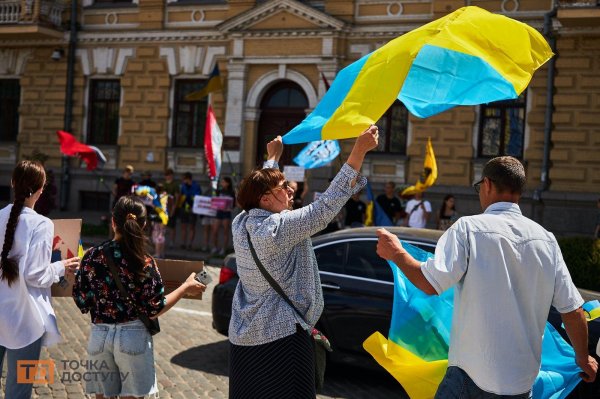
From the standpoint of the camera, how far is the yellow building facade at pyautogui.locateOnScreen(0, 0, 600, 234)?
1905 cm

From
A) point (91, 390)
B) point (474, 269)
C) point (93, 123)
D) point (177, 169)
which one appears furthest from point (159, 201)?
point (474, 269)

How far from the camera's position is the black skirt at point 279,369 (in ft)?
12.7

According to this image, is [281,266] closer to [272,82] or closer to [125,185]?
[125,185]

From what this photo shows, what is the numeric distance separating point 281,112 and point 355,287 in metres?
15.4

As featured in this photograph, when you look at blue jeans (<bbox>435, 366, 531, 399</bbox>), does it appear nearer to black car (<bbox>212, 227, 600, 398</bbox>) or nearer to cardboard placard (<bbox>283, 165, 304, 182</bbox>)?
black car (<bbox>212, 227, 600, 398</bbox>)

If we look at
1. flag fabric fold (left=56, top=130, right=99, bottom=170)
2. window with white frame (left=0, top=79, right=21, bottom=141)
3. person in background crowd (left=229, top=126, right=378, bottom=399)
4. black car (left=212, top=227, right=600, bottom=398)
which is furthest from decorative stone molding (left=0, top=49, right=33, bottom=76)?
person in background crowd (left=229, top=126, right=378, bottom=399)

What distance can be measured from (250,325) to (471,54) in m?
2.03

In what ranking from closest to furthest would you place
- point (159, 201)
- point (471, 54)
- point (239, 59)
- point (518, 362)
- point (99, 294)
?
point (518, 362) < point (99, 294) < point (471, 54) < point (159, 201) < point (239, 59)

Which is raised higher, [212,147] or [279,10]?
[279,10]

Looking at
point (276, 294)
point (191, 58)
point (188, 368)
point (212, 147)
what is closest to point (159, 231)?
point (212, 147)

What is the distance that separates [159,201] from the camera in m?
A: 15.7

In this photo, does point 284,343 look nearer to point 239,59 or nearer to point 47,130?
point 239,59

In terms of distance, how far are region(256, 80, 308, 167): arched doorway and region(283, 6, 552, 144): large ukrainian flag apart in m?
17.3

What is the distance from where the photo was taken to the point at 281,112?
22.4 meters
